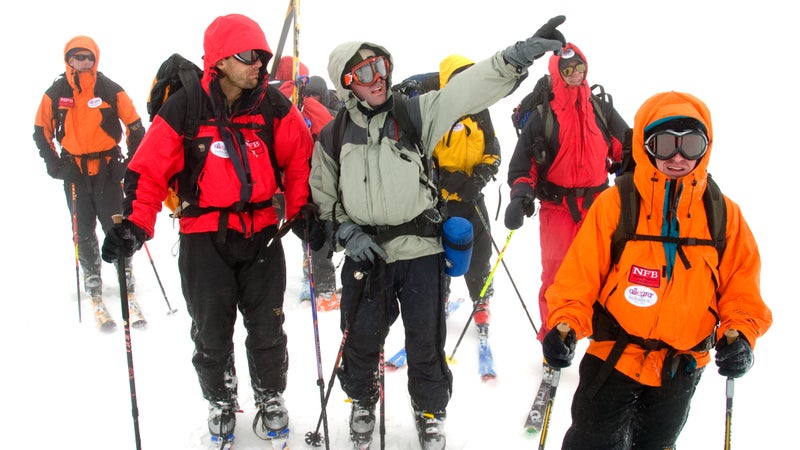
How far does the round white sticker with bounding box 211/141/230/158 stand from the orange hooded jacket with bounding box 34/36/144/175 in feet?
10.7

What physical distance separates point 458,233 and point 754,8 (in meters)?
19.4

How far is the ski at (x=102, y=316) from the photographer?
19.6ft

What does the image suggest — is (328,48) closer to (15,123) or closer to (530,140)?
(15,123)

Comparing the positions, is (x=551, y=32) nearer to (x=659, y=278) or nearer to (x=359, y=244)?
(x=659, y=278)

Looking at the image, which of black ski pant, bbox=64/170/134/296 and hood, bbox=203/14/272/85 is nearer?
hood, bbox=203/14/272/85

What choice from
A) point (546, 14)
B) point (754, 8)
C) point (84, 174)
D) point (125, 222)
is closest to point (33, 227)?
point (84, 174)

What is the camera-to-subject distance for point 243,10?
78.0 feet

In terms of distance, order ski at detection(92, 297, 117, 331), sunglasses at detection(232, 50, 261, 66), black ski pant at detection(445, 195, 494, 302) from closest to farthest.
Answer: sunglasses at detection(232, 50, 261, 66), black ski pant at detection(445, 195, 494, 302), ski at detection(92, 297, 117, 331)

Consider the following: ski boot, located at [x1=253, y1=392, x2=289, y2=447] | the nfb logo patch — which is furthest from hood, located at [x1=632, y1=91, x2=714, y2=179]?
ski boot, located at [x1=253, y1=392, x2=289, y2=447]

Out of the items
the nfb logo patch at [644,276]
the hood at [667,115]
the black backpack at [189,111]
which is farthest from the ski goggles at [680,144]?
the black backpack at [189,111]

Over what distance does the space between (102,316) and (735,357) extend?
236 inches

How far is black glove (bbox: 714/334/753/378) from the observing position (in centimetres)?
256

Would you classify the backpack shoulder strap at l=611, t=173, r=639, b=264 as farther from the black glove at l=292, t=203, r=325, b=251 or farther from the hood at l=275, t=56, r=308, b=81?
the hood at l=275, t=56, r=308, b=81

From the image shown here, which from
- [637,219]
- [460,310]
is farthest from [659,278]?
[460,310]
